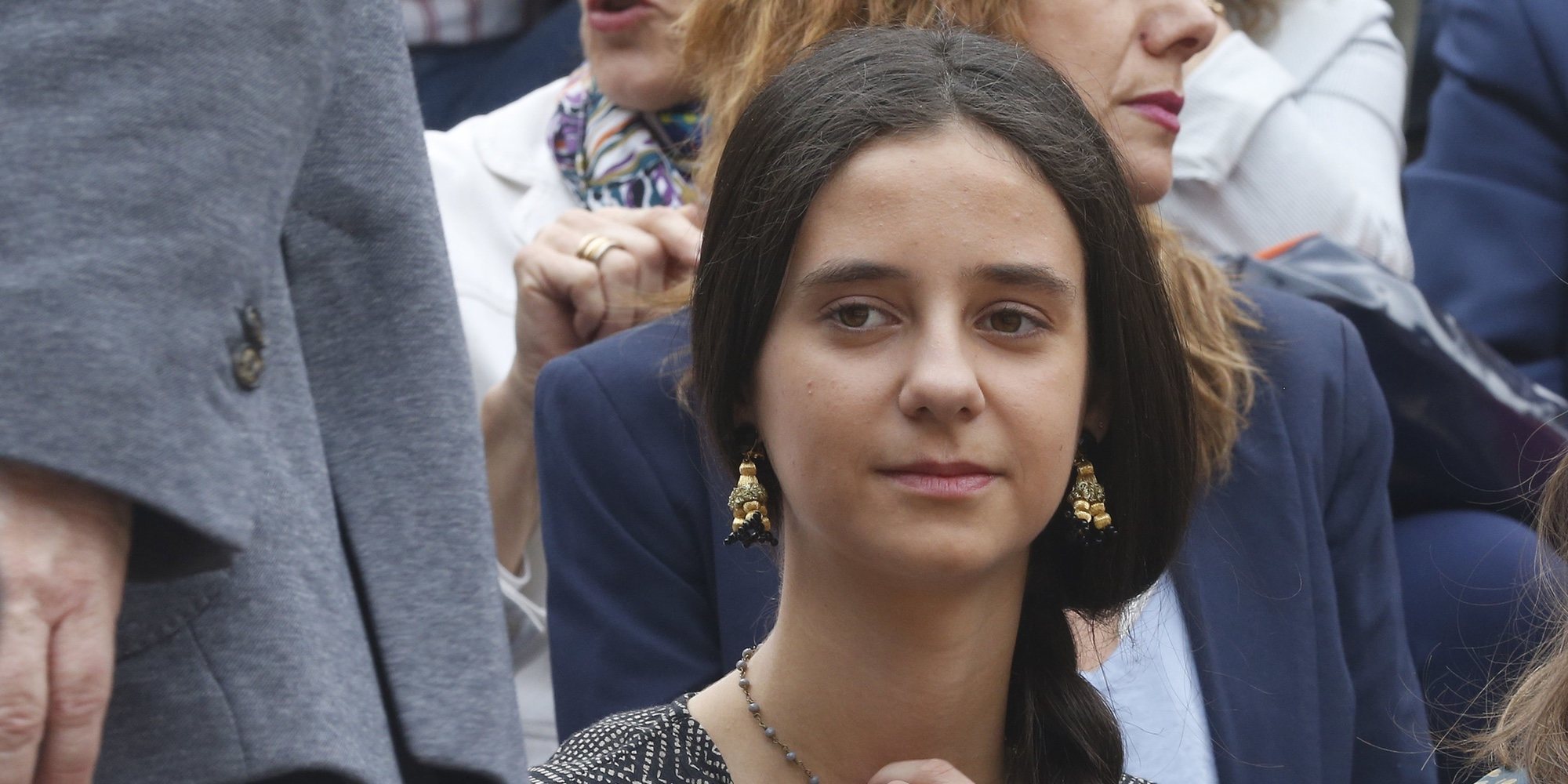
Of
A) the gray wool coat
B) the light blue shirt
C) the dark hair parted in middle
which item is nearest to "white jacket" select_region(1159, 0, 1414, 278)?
the light blue shirt

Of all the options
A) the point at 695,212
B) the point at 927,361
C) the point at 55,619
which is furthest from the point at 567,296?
the point at 55,619

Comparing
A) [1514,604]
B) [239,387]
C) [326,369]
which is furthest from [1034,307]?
[1514,604]

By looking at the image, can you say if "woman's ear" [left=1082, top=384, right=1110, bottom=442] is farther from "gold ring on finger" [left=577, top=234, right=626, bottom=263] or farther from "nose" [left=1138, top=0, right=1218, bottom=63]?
"gold ring on finger" [left=577, top=234, right=626, bottom=263]

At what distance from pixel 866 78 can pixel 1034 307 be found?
28 centimetres

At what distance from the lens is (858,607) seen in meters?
1.65

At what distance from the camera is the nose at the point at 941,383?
1.51 metres

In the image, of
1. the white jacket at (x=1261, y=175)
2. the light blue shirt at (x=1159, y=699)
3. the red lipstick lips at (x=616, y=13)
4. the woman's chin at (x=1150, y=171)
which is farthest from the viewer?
the white jacket at (x=1261, y=175)

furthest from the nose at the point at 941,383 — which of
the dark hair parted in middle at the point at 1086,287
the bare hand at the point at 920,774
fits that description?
the bare hand at the point at 920,774

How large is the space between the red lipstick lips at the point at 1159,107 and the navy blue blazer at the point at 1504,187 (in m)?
1.44

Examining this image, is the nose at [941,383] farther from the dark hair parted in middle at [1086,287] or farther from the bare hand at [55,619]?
the bare hand at [55,619]

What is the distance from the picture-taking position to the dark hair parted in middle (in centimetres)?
166

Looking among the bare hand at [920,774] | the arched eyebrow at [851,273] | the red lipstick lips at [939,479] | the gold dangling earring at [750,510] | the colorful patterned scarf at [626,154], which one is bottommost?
Answer: the colorful patterned scarf at [626,154]

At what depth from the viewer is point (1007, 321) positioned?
1607mm

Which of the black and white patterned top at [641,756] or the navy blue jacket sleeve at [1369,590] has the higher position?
the black and white patterned top at [641,756]
